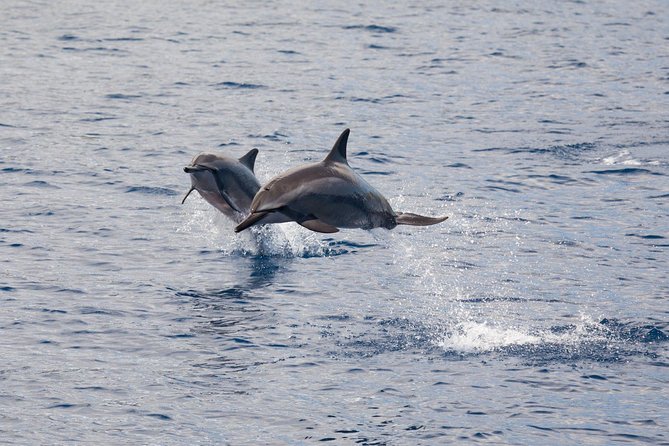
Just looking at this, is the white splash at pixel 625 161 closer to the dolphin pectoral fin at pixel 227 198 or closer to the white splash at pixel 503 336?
the white splash at pixel 503 336

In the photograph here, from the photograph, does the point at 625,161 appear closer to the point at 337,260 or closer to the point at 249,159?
the point at 337,260

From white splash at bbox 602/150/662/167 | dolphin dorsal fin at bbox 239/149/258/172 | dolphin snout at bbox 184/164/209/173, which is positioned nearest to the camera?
dolphin snout at bbox 184/164/209/173

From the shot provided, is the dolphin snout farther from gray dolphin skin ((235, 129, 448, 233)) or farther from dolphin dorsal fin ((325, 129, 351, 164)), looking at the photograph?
gray dolphin skin ((235, 129, 448, 233))

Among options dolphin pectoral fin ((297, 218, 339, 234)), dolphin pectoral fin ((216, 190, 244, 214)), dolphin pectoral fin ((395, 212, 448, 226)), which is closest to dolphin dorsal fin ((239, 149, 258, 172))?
dolphin pectoral fin ((216, 190, 244, 214))

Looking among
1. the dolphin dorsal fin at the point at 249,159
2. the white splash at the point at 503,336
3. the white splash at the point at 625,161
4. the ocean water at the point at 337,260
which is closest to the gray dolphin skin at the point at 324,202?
the ocean water at the point at 337,260

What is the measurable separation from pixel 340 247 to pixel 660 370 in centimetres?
655

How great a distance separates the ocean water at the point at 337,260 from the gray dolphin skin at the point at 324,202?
1.86 meters

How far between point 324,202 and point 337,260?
20.0 ft

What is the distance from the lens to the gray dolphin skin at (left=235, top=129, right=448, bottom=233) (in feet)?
43.4

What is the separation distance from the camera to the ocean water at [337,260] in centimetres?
1370

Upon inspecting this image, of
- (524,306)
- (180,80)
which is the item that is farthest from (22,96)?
(524,306)

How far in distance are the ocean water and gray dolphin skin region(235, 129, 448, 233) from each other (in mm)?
1862

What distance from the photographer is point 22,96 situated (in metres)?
31.2

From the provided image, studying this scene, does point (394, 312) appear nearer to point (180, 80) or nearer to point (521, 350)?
point (521, 350)
